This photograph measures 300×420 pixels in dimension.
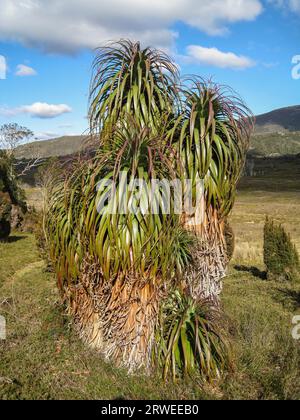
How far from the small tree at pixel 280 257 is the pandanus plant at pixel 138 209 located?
21.8 ft

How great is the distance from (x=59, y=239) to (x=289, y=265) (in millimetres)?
8854

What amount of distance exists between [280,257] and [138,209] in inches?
338

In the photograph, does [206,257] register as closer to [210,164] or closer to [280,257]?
[210,164]

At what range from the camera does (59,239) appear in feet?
19.2

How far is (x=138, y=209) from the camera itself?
496 centimetres

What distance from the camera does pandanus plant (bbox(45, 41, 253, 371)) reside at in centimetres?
498

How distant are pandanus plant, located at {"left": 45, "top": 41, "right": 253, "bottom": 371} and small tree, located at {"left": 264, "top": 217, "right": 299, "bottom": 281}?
666 centimetres

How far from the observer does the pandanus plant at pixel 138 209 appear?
16.4ft

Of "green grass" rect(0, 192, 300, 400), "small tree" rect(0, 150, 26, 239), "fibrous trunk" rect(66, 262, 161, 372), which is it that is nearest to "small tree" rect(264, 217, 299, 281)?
"green grass" rect(0, 192, 300, 400)

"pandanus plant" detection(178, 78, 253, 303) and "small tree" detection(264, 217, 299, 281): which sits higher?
"pandanus plant" detection(178, 78, 253, 303)

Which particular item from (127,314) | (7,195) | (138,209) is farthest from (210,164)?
(7,195)

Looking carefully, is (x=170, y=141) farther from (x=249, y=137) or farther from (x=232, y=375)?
(x=232, y=375)

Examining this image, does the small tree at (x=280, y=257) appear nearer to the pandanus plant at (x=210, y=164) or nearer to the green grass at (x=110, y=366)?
the green grass at (x=110, y=366)

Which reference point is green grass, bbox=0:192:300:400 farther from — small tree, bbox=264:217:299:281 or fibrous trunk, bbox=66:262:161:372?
small tree, bbox=264:217:299:281
